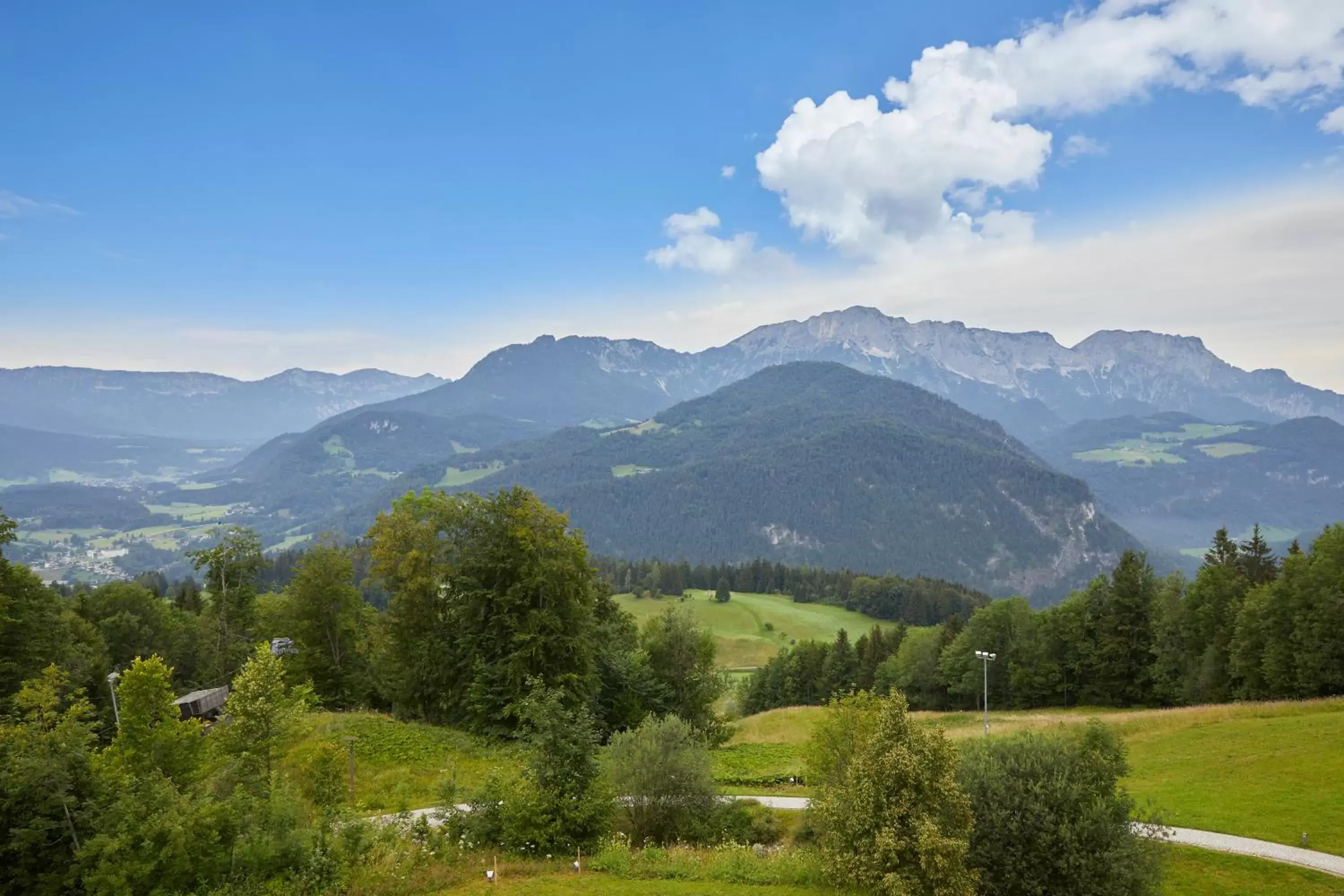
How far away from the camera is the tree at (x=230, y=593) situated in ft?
161

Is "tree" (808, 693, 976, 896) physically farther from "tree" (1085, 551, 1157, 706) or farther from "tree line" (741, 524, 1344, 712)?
"tree" (1085, 551, 1157, 706)

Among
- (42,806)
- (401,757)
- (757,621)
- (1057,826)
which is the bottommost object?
(757,621)

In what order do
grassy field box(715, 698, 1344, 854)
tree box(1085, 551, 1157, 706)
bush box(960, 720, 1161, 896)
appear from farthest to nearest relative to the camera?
tree box(1085, 551, 1157, 706), grassy field box(715, 698, 1344, 854), bush box(960, 720, 1161, 896)

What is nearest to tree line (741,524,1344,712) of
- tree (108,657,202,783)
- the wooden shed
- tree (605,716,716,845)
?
tree (605,716,716,845)

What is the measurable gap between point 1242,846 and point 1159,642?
39.3 meters

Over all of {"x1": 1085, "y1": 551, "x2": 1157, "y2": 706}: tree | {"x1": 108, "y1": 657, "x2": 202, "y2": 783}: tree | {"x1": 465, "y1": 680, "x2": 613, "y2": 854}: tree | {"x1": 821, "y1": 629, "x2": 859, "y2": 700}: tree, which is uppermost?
{"x1": 108, "y1": 657, "x2": 202, "y2": 783}: tree

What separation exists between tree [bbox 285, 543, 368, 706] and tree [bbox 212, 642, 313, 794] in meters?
21.1

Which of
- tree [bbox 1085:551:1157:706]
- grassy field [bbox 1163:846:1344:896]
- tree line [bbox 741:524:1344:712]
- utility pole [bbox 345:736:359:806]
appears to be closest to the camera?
grassy field [bbox 1163:846:1344:896]

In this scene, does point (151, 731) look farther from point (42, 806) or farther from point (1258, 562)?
point (1258, 562)

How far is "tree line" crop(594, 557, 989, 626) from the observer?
504ft

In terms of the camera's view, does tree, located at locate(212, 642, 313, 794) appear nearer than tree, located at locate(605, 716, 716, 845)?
Yes

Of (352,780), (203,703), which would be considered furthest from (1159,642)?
(203,703)

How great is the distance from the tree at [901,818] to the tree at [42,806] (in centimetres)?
1961

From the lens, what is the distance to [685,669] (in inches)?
2004
